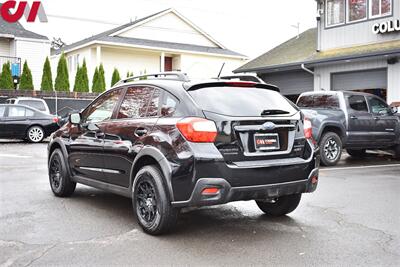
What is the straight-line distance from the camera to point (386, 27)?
17391 mm

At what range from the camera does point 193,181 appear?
4824 millimetres

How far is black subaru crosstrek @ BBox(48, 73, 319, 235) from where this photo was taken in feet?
16.0

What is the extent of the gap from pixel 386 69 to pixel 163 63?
18392mm

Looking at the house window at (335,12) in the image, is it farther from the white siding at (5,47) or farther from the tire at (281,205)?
the white siding at (5,47)

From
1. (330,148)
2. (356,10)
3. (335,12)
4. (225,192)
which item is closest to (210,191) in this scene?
(225,192)

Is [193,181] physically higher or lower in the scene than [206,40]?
lower

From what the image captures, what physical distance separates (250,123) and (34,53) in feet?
90.0

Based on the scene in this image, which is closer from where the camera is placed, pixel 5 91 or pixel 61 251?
pixel 61 251

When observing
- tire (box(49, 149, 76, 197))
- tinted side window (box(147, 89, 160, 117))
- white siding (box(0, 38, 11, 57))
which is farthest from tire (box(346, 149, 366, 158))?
white siding (box(0, 38, 11, 57))

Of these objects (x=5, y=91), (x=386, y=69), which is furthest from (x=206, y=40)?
(x=386, y=69)

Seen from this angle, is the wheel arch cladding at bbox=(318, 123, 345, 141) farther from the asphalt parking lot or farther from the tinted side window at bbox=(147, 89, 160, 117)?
the tinted side window at bbox=(147, 89, 160, 117)

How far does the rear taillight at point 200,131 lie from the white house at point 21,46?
25381mm

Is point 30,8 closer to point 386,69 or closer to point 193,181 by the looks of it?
point 386,69

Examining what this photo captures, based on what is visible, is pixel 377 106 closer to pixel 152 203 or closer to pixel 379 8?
pixel 379 8
